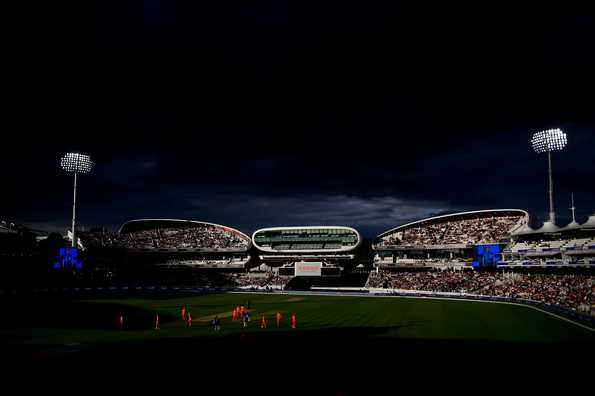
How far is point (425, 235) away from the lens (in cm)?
9550

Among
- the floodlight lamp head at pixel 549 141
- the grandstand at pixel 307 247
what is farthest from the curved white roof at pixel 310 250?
the floodlight lamp head at pixel 549 141

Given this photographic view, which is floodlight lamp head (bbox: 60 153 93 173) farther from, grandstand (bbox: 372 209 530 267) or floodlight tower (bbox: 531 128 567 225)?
floodlight tower (bbox: 531 128 567 225)

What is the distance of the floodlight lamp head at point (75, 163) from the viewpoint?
8394 centimetres

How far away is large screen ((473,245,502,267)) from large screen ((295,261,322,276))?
34876 mm

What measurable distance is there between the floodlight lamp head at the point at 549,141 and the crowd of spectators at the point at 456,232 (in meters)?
20.7

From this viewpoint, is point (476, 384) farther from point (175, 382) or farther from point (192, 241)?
point (192, 241)

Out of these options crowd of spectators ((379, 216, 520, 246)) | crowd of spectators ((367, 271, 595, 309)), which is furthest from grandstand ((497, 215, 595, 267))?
crowd of spectators ((379, 216, 520, 246))

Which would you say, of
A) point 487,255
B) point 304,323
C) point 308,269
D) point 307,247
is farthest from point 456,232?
point 304,323

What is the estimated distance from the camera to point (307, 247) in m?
98.2

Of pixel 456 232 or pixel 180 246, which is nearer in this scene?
pixel 456 232

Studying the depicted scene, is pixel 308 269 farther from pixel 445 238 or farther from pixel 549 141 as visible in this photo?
pixel 549 141

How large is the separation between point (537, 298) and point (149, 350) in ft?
163

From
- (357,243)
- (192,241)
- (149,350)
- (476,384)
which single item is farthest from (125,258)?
(476,384)

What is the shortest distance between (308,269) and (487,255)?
3946 cm
